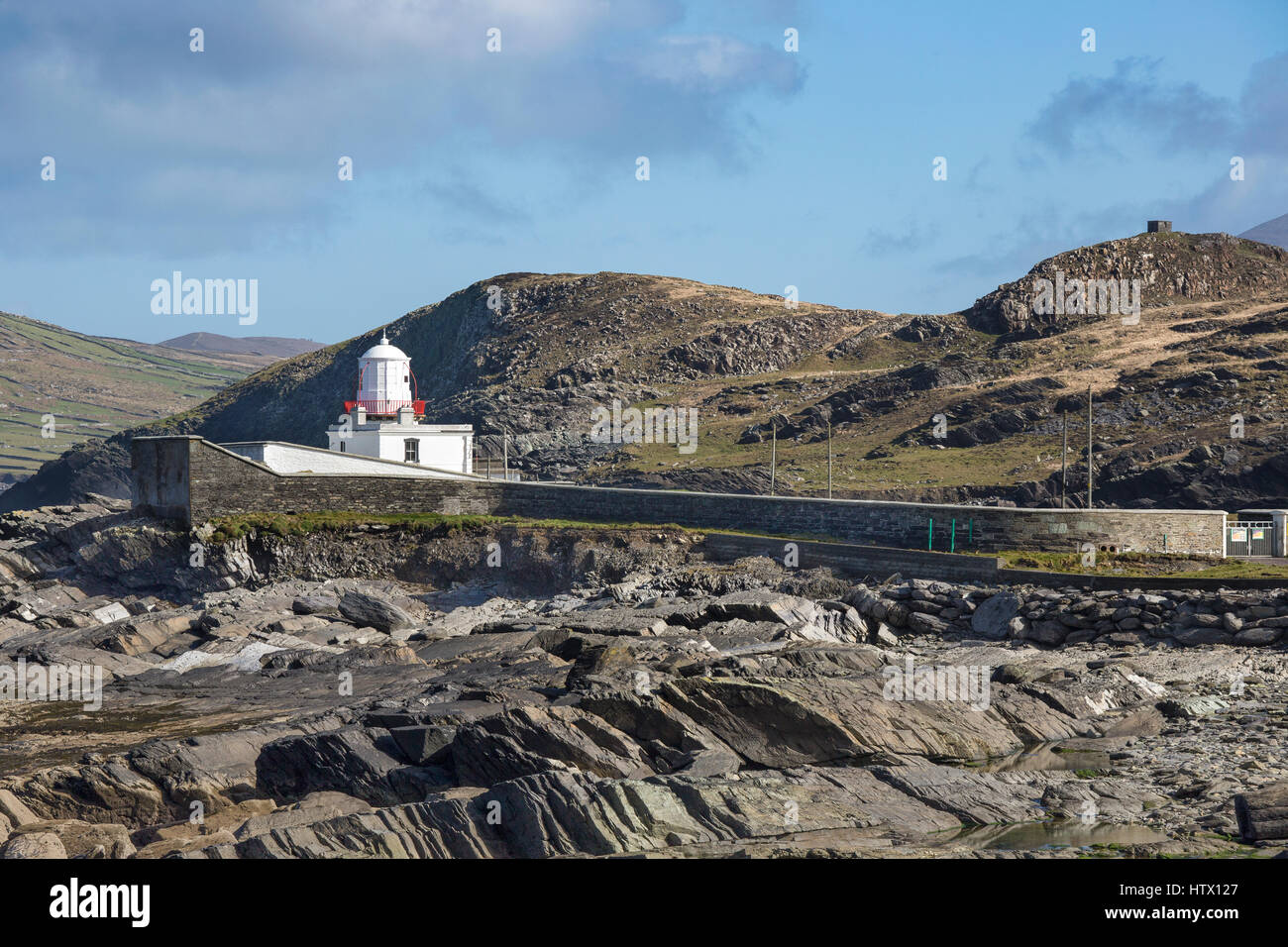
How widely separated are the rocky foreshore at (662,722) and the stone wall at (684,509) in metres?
2.84

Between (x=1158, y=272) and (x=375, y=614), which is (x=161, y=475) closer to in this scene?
(x=375, y=614)

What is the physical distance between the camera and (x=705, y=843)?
14094mm

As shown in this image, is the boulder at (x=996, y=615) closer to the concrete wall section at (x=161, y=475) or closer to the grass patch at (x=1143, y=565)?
the grass patch at (x=1143, y=565)

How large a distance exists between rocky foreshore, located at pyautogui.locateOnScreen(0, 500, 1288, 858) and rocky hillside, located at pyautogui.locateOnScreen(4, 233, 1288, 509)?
32154mm

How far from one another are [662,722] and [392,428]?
35.6 metres

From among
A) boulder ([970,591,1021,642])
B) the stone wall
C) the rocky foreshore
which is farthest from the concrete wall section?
boulder ([970,591,1021,642])

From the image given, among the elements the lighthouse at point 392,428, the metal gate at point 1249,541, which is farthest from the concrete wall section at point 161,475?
the metal gate at point 1249,541

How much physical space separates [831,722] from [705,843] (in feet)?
16.2

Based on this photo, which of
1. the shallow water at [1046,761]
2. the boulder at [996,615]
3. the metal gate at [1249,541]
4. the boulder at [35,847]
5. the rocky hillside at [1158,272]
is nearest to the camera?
the boulder at [35,847]

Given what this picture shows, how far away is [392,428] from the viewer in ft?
169

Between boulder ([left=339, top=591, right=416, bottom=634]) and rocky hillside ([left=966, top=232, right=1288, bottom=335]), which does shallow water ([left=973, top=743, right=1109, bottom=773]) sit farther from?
rocky hillside ([left=966, top=232, right=1288, bottom=335])

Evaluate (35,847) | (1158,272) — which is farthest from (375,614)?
(1158,272)

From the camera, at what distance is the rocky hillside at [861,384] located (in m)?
66.1
